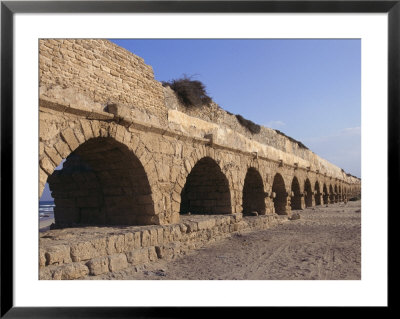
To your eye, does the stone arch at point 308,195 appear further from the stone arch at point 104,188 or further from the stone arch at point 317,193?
the stone arch at point 104,188

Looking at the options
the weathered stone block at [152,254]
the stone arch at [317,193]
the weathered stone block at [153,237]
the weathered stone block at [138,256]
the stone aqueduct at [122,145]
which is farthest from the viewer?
the stone arch at [317,193]

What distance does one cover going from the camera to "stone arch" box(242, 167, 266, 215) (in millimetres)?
11789

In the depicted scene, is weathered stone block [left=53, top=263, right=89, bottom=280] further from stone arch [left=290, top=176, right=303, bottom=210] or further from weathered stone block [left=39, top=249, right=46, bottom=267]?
stone arch [left=290, top=176, right=303, bottom=210]

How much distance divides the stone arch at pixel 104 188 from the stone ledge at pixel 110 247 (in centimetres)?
55

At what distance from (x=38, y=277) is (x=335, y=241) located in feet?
19.0

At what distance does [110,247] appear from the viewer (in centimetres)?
483

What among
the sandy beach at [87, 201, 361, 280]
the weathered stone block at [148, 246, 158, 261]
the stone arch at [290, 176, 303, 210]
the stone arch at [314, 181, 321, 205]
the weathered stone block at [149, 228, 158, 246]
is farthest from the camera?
the stone arch at [314, 181, 321, 205]

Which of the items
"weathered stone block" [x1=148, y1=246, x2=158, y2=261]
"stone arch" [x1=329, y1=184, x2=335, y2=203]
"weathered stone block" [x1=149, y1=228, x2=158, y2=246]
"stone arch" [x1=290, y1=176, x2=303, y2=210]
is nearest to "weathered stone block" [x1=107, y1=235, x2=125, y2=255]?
"weathered stone block" [x1=148, y1=246, x2=158, y2=261]

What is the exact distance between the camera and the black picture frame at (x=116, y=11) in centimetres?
315

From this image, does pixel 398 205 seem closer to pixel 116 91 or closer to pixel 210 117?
pixel 116 91

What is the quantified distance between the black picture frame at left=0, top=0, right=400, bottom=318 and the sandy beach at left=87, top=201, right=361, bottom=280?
4.38ft

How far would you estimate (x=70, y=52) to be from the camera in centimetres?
526

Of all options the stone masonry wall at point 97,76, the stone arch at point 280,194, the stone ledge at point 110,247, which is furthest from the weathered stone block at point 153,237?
the stone arch at point 280,194

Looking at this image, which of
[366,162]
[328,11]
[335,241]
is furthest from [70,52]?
[335,241]
